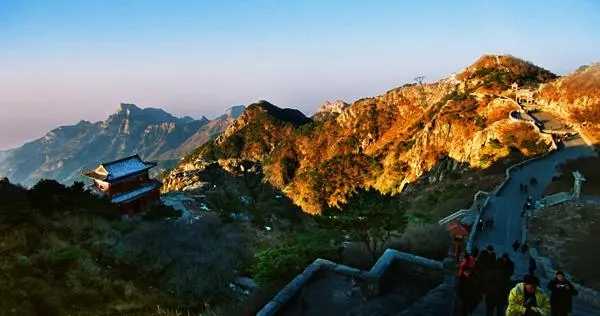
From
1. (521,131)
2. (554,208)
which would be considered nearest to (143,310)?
(554,208)

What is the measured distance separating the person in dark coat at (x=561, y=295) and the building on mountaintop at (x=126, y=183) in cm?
4748

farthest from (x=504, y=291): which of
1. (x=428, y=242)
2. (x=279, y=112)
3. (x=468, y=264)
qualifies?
(x=279, y=112)

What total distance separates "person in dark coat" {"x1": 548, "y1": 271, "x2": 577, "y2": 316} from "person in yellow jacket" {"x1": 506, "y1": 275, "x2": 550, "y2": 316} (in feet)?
3.23

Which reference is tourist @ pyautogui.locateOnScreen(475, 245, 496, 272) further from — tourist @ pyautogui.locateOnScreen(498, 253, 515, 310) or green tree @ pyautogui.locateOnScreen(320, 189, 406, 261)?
green tree @ pyautogui.locateOnScreen(320, 189, 406, 261)

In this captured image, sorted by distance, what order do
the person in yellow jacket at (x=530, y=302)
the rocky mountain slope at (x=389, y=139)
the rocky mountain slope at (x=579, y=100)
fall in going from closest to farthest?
the person in yellow jacket at (x=530, y=302) < the rocky mountain slope at (x=579, y=100) < the rocky mountain slope at (x=389, y=139)

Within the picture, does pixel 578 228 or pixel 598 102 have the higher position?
pixel 598 102

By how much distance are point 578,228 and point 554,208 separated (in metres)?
4.99

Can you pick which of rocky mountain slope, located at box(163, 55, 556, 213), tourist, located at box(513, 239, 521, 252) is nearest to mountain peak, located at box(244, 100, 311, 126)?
rocky mountain slope, located at box(163, 55, 556, 213)

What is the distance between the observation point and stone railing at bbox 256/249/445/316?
42.5ft

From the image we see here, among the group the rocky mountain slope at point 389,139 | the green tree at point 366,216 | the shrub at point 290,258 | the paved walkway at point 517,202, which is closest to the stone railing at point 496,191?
the paved walkway at point 517,202

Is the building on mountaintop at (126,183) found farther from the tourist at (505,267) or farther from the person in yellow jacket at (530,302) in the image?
the person in yellow jacket at (530,302)

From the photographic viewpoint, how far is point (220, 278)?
18125 mm

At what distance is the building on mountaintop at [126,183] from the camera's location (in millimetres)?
52031

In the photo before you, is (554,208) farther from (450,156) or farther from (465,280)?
(450,156)
